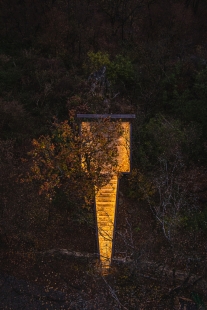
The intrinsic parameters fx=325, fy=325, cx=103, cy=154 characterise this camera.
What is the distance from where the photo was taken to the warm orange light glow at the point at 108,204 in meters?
15.3

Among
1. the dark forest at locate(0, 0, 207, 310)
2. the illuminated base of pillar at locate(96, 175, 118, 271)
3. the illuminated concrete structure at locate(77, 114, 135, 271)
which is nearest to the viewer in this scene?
the dark forest at locate(0, 0, 207, 310)

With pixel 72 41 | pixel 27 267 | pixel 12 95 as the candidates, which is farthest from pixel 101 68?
pixel 27 267

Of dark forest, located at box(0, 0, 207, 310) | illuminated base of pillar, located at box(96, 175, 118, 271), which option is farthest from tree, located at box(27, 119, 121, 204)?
illuminated base of pillar, located at box(96, 175, 118, 271)

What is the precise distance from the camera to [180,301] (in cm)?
1357

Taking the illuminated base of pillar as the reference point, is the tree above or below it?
above

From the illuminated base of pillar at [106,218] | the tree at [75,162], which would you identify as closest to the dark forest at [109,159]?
the tree at [75,162]

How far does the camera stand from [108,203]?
1708cm

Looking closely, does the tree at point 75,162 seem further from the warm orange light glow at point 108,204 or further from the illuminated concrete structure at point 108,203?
the illuminated concrete structure at point 108,203

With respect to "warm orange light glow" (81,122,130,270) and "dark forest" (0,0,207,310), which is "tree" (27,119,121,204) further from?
"warm orange light glow" (81,122,130,270)

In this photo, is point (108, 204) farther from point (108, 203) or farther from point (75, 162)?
point (75, 162)

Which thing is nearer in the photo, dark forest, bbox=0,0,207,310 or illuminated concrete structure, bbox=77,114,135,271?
dark forest, bbox=0,0,207,310

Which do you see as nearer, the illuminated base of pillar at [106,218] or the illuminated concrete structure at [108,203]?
the illuminated base of pillar at [106,218]

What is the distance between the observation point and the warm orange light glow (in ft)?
50.2

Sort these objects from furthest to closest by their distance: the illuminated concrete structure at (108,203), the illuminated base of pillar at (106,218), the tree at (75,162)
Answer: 1. the illuminated concrete structure at (108,203)
2. the illuminated base of pillar at (106,218)
3. the tree at (75,162)
